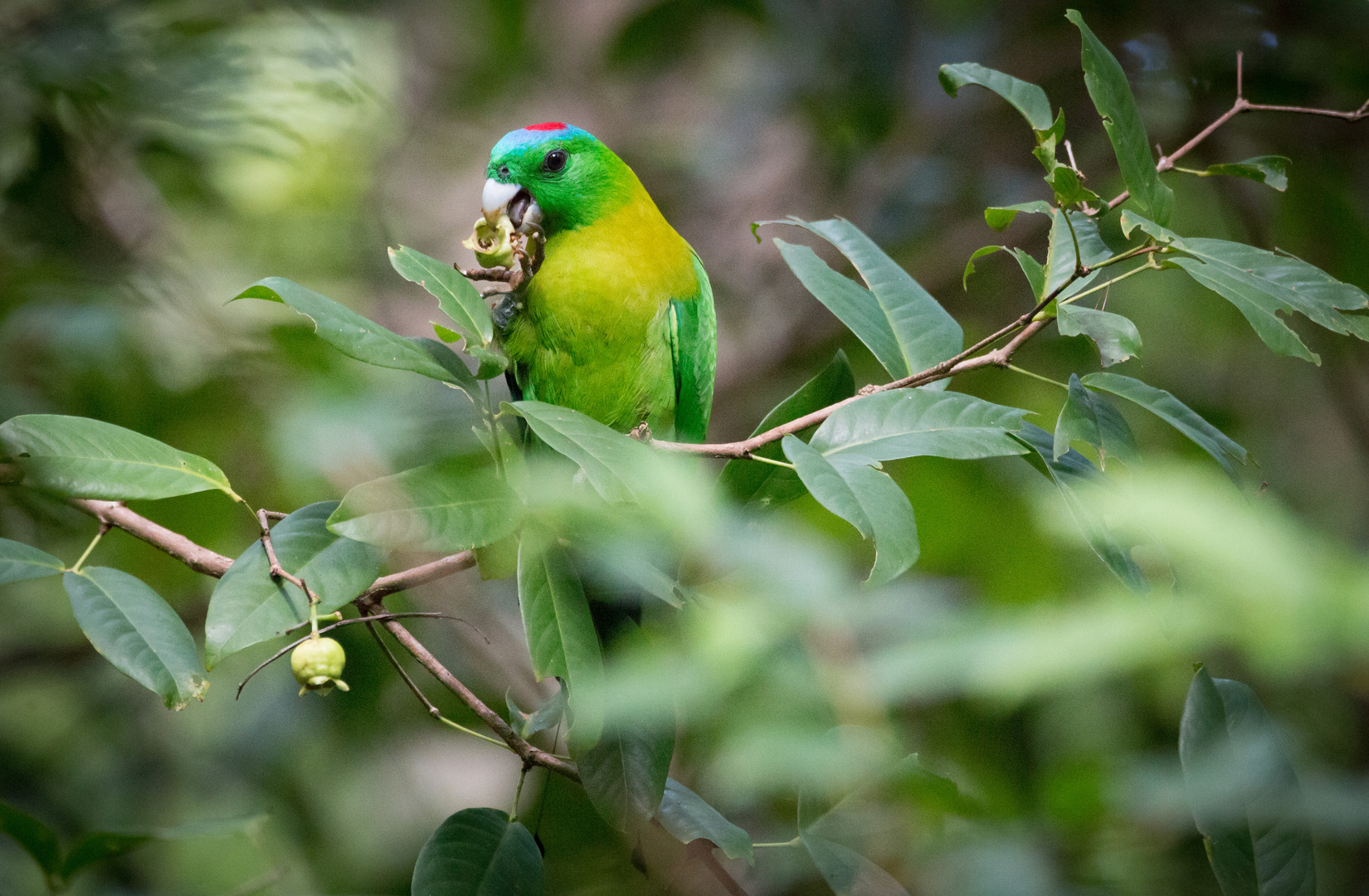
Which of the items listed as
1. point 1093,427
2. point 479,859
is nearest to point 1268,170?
point 1093,427

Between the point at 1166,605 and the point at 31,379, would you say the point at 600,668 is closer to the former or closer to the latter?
the point at 1166,605

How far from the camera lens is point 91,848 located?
113 centimetres

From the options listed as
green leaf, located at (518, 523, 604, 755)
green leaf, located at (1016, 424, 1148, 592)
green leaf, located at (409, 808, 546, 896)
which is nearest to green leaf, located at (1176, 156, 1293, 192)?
green leaf, located at (1016, 424, 1148, 592)

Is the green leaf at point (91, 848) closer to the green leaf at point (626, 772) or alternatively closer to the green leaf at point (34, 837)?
the green leaf at point (34, 837)

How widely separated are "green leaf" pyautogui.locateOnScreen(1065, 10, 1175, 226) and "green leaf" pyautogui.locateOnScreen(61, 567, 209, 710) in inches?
39.9

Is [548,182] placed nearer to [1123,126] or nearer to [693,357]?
[693,357]

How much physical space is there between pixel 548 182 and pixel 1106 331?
3.77 feet

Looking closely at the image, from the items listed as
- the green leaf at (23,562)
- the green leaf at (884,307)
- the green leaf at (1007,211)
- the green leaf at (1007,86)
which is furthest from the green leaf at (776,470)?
the green leaf at (23,562)

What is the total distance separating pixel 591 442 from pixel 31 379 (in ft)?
4.76

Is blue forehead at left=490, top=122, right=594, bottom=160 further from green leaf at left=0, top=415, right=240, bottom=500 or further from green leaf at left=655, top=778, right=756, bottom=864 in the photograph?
green leaf at left=655, top=778, right=756, bottom=864

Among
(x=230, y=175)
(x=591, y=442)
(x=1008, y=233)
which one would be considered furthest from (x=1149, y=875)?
(x=230, y=175)

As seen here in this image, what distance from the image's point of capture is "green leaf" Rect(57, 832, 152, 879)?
1117 mm

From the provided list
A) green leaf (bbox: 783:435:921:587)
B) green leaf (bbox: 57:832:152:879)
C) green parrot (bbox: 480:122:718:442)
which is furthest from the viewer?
green parrot (bbox: 480:122:718:442)

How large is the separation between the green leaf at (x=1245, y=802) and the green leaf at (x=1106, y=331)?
33cm
